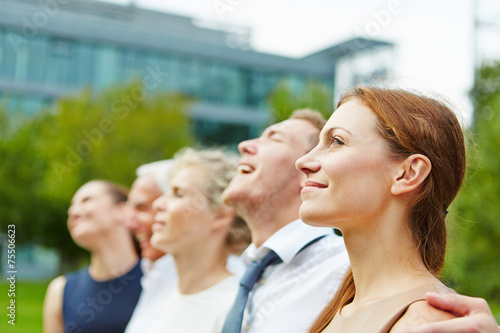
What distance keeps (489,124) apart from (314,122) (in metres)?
16.2

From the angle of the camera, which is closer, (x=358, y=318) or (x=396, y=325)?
(x=396, y=325)

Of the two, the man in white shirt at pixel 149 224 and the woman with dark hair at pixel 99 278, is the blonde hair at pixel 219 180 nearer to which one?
the man in white shirt at pixel 149 224

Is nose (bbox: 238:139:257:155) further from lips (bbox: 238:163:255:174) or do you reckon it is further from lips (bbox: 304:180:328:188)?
lips (bbox: 304:180:328:188)

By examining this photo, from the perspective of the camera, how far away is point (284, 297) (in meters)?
2.64

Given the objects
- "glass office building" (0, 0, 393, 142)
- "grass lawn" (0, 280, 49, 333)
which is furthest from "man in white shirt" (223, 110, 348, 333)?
"glass office building" (0, 0, 393, 142)

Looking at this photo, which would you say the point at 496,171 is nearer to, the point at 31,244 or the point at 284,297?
the point at 284,297

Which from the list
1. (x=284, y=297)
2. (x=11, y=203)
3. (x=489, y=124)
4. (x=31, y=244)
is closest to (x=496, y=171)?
(x=489, y=124)

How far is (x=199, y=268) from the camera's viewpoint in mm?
3648

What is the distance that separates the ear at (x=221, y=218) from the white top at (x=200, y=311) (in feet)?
1.05

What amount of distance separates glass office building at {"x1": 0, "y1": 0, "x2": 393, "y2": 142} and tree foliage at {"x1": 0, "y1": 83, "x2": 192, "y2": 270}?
2.44m

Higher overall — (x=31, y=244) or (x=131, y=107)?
(x=131, y=107)

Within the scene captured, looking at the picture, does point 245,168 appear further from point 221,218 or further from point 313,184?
point 313,184

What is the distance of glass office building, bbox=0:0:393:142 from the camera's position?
28750 millimetres

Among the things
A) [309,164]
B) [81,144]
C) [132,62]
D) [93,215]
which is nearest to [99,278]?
[93,215]
